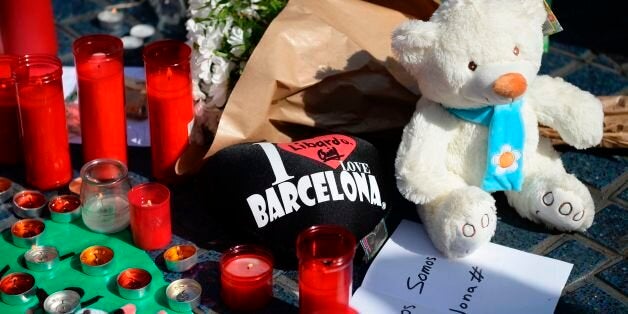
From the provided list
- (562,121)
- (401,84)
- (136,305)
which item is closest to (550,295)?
(562,121)

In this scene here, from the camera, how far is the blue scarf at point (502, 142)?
174cm

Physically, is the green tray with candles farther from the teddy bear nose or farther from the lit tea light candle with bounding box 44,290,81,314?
the teddy bear nose

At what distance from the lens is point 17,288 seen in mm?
1659

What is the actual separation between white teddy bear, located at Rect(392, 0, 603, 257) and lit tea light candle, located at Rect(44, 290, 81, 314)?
0.67 metres

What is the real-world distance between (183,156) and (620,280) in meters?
0.94

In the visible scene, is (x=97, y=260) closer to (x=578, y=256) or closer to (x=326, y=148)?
(x=326, y=148)

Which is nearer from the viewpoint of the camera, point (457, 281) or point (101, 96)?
point (457, 281)

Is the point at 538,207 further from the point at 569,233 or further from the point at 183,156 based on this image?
the point at 183,156

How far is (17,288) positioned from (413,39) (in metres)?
0.89

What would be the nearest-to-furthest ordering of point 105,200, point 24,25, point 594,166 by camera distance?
point 105,200 → point 594,166 → point 24,25

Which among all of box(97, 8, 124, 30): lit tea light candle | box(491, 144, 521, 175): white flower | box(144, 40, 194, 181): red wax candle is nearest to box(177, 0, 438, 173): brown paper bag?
Result: box(144, 40, 194, 181): red wax candle

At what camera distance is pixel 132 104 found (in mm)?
2158

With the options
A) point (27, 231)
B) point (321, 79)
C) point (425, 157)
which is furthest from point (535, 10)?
point (27, 231)

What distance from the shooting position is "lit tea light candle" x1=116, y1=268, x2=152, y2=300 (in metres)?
1.65
